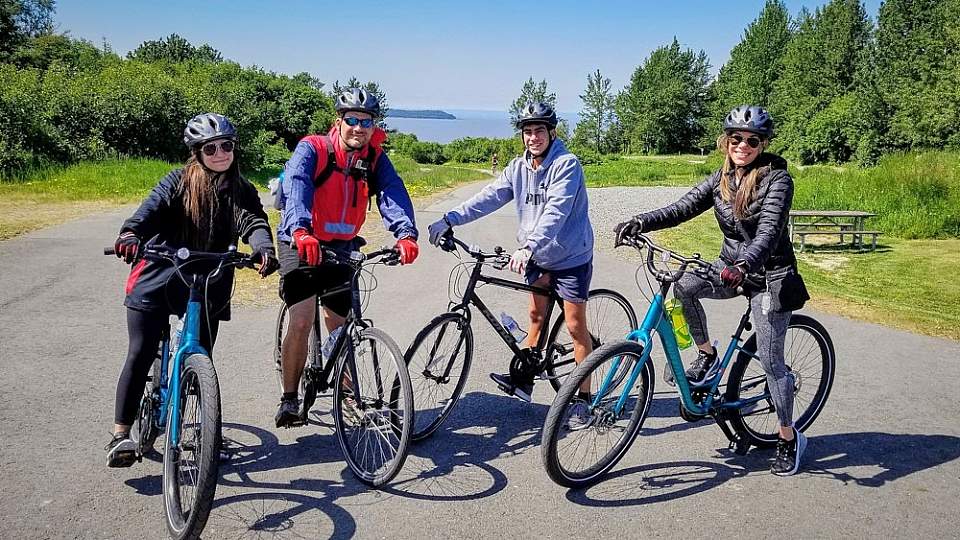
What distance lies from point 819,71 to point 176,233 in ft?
253

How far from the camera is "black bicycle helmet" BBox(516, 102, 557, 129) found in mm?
4516

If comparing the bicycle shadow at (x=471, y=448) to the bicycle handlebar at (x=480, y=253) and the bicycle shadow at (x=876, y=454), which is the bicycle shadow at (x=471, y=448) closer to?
the bicycle handlebar at (x=480, y=253)

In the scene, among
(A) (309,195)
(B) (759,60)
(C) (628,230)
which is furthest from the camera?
(B) (759,60)

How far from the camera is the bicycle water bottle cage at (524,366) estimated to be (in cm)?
491

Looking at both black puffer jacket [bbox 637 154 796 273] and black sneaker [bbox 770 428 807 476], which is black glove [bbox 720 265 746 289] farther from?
black sneaker [bbox 770 428 807 476]

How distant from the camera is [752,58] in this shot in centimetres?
8238

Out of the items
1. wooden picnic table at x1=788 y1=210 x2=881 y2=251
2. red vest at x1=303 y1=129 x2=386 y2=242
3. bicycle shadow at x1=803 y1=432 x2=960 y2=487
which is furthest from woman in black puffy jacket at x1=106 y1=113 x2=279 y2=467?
wooden picnic table at x1=788 y1=210 x2=881 y2=251

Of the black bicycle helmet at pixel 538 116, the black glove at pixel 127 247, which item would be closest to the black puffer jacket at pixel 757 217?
the black bicycle helmet at pixel 538 116

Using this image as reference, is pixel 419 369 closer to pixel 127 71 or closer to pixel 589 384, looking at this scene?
pixel 589 384

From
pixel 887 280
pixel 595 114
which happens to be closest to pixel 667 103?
pixel 595 114

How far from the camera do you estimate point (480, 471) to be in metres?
4.30

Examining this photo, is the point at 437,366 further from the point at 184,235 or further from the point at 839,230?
the point at 839,230

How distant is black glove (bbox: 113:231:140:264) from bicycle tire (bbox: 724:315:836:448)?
11.6 feet

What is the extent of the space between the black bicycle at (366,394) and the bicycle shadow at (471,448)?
21 cm
